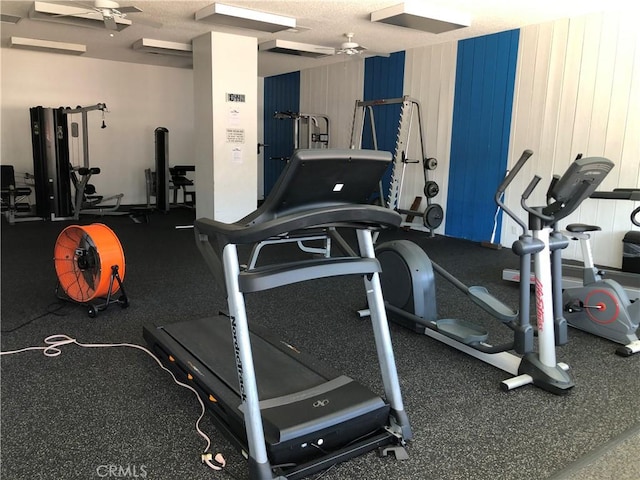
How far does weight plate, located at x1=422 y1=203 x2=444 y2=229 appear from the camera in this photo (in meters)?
6.80

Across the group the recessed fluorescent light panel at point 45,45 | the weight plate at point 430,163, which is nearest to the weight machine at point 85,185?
the recessed fluorescent light panel at point 45,45

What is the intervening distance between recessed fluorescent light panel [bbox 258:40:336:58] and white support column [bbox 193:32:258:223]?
13.1 inches

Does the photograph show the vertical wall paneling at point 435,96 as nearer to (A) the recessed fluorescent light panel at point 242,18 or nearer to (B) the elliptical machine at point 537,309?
(A) the recessed fluorescent light panel at point 242,18

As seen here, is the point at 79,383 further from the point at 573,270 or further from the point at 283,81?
the point at 283,81

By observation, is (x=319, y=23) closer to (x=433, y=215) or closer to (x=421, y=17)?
(x=421, y=17)

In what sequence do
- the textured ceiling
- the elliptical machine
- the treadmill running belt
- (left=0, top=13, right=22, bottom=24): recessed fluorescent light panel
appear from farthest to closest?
(left=0, top=13, right=22, bottom=24): recessed fluorescent light panel < the textured ceiling < the elliptical machine < the treadmill running belt

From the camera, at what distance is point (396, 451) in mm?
2072

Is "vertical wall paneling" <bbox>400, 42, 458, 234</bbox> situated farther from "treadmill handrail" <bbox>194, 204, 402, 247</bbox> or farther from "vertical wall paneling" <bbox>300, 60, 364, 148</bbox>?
"treadmill handrail" <bbox>194, 204, 402, 247</bbox>

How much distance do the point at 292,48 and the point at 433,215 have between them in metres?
3.08

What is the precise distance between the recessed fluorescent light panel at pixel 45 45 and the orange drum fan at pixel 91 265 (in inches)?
199

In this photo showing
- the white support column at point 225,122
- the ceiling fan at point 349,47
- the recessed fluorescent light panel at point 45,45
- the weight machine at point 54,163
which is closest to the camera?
the ceiling fan at point 349,47

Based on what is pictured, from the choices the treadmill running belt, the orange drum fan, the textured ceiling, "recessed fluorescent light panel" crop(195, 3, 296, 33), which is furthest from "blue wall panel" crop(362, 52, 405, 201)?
the treadmill running belt

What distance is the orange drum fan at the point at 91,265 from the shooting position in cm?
354

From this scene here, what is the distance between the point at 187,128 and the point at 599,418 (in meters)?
9.13
